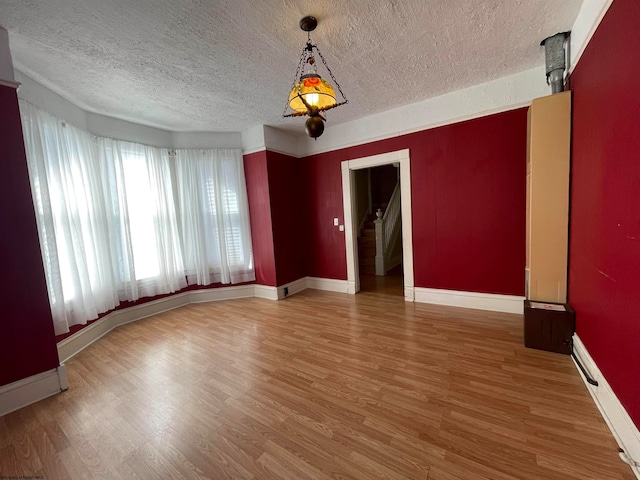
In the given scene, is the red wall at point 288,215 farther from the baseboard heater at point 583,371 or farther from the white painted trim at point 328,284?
the baseboard heater at point 583,371

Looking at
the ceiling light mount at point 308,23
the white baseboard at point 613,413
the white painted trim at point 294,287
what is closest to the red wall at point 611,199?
the white baseboard at point 613,413

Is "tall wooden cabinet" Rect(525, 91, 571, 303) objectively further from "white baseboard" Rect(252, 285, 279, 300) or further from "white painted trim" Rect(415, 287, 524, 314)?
"white baseboard" Rect(252, 285, 279, 300)

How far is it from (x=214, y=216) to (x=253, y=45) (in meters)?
2.81

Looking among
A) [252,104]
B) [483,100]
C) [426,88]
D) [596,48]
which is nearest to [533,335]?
[596,48]

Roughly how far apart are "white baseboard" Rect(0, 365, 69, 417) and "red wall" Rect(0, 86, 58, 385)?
0.05 meters

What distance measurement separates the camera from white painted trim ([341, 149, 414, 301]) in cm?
390

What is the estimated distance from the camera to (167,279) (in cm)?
409

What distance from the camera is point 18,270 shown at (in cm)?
207

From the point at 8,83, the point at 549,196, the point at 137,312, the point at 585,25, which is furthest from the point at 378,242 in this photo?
the point at 8,83

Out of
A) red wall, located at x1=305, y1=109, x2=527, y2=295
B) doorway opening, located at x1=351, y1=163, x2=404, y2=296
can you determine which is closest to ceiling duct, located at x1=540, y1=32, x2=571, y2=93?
red wall, located at x1=305, y1=109, x2=527, y2=295

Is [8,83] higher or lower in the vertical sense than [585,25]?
lower

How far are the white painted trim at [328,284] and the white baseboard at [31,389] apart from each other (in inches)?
140

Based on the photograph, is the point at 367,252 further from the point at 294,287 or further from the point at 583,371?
the point at 583,371

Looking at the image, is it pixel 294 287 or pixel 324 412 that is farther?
pixel 294 287
